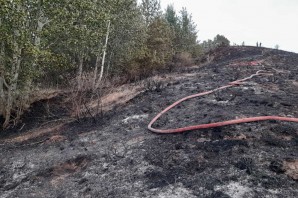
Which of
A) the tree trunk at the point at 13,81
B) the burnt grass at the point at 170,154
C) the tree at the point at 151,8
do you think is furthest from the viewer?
the tree at the point at 151,8

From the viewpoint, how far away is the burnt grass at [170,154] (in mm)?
5328

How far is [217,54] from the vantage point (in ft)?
81.7

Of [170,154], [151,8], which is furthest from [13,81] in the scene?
[151,8]

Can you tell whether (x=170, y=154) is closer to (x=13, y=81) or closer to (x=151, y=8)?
(x=13, y=81)

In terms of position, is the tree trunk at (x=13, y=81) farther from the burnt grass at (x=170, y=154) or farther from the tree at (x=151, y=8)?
the tree at (x=151, y=8)

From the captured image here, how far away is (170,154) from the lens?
21.3ft

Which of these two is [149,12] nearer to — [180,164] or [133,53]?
[133,53]

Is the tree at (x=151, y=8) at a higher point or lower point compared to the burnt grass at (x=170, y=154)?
higher

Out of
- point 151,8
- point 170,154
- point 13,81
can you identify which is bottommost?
point 170,154

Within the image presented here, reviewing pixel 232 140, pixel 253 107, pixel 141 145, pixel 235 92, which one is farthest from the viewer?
pixel 235 92

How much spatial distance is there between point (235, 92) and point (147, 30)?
16.1 m

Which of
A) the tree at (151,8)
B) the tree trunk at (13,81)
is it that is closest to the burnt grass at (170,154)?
the tree trunk at (13,81)

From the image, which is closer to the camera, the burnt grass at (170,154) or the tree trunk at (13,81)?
the burnt grass at (170,154)

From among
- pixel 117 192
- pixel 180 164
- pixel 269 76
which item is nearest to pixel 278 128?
pixel 180 164
